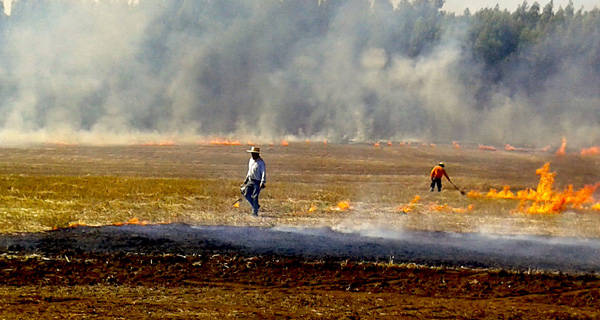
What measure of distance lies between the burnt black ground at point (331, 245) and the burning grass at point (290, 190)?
164 cm

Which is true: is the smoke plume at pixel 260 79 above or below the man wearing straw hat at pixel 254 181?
above

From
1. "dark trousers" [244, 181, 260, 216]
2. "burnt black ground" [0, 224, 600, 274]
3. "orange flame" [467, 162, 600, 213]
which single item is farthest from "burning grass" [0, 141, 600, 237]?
"burnt black ground" [0, 224, 600, 274]

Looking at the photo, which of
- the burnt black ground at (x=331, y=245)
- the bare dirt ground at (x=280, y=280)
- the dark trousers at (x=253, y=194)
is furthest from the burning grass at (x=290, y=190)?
the burnt black ground at (x=331, y=245)

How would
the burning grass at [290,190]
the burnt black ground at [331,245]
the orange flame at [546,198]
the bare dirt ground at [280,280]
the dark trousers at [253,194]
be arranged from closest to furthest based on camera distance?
the bare dirt ground at [280,280] → the burnt black ground at [331,245] → the burning grass at [290,190] → the dark trousers at [253,194] → the orange flame at [546,198]

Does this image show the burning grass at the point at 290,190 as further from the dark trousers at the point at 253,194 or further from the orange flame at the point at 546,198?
the dark trousers at the point at 253,194

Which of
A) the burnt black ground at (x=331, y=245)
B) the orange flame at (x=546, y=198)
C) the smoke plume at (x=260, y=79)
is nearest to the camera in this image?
the burnt black ground at (x=331, y=245)

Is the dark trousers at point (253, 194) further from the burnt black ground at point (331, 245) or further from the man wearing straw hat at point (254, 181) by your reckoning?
the burnt black ground at point (331, 245)

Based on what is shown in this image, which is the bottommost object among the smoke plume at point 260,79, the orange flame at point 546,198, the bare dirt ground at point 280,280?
the bare dirt ground at point 280,280

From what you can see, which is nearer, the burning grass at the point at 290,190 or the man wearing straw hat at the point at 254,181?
the burning grass at the point at 290,190

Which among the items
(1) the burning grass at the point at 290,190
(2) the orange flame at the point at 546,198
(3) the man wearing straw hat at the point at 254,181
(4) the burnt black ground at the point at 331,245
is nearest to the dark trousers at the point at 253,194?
(3) the man wearing straw hat at the point at 254,181

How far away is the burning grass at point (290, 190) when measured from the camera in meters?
20.0

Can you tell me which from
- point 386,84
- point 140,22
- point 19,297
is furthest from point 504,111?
point 19,297

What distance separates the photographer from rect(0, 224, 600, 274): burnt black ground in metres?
14.1

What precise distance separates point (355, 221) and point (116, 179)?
50.7 feet
